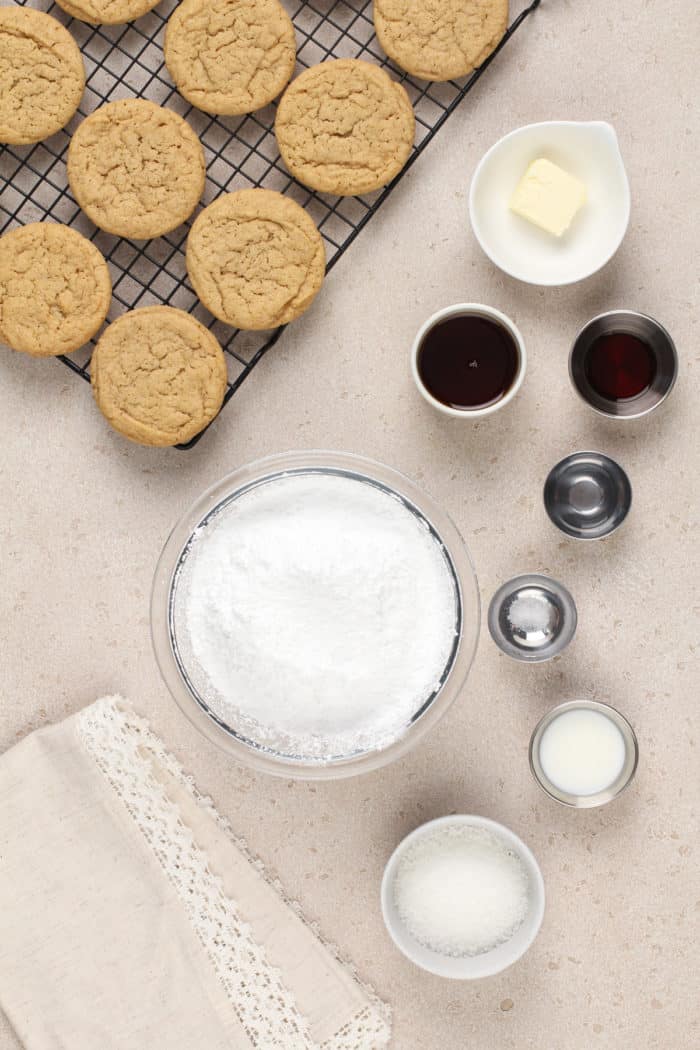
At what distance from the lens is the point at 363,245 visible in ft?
5.28

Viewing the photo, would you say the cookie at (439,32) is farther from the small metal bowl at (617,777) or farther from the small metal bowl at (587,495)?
the small metal bowl at (617,777)

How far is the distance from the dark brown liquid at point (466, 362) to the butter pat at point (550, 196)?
7.2 inches

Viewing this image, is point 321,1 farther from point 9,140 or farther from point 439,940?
point 439,940

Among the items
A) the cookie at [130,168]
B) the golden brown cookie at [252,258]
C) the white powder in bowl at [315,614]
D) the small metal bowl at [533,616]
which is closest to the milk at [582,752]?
the small metal bowl at [533,616]

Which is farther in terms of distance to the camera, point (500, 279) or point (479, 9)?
point (500, 279)

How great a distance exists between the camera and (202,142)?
1603 mm

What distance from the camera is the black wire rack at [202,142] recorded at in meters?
1.58

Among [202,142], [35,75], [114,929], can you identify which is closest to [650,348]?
[202,142]

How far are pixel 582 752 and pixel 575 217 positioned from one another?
2.93 feet

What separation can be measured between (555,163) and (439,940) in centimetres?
130

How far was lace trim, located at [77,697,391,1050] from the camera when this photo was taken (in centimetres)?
159

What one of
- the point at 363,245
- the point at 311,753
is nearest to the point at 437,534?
the point at 311,753

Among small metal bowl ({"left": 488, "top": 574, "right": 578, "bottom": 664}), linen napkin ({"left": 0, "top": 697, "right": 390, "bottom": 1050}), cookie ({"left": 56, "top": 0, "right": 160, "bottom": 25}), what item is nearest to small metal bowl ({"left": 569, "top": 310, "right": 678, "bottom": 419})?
small metal bowl ({"left": 488, "top": 574, "right": 578, "bottom": 664})

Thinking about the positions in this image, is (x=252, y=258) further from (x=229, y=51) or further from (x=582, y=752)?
(x=582, y=752)
